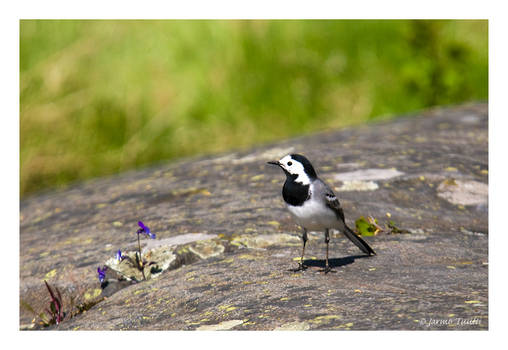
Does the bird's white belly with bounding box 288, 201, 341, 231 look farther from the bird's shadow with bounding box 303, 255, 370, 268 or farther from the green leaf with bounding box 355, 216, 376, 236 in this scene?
the green leaf with bounding box 355, 216, 376, 236

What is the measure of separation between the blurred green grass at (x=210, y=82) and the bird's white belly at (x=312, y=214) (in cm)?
381

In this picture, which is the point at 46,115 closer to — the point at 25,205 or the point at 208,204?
the point at 25,205

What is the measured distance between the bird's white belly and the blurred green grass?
3.81 meters

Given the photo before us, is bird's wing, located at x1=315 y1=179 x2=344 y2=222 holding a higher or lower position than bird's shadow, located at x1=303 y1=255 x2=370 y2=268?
higher

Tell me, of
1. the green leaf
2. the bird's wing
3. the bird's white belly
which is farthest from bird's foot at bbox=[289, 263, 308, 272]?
the green leaf

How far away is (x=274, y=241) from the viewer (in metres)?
3.74

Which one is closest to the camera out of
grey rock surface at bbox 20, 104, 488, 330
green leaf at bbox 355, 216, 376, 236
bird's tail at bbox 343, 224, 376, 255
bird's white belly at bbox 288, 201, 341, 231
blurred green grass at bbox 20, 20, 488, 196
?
grey rock surface at bbox 20, 104, 488, 330

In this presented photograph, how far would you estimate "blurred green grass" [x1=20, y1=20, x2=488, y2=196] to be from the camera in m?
6.51

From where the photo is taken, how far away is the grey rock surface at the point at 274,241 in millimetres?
2816

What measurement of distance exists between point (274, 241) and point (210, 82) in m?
3.85

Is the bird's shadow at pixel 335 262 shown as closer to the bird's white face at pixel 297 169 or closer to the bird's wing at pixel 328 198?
the bird's wing at pixel 328 198

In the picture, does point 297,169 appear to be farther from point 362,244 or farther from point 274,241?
point 274,241

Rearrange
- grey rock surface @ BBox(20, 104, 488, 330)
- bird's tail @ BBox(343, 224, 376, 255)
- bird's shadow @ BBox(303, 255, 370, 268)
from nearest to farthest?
grey rock surface @ BBox(20, 104, 488, 330) → bird's shadow @ BBox(303, 255, 370, 268) → bird's tail @ BBox(343, 224, 376, 255)

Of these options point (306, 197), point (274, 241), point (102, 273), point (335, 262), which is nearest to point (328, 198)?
point (306, 197)
